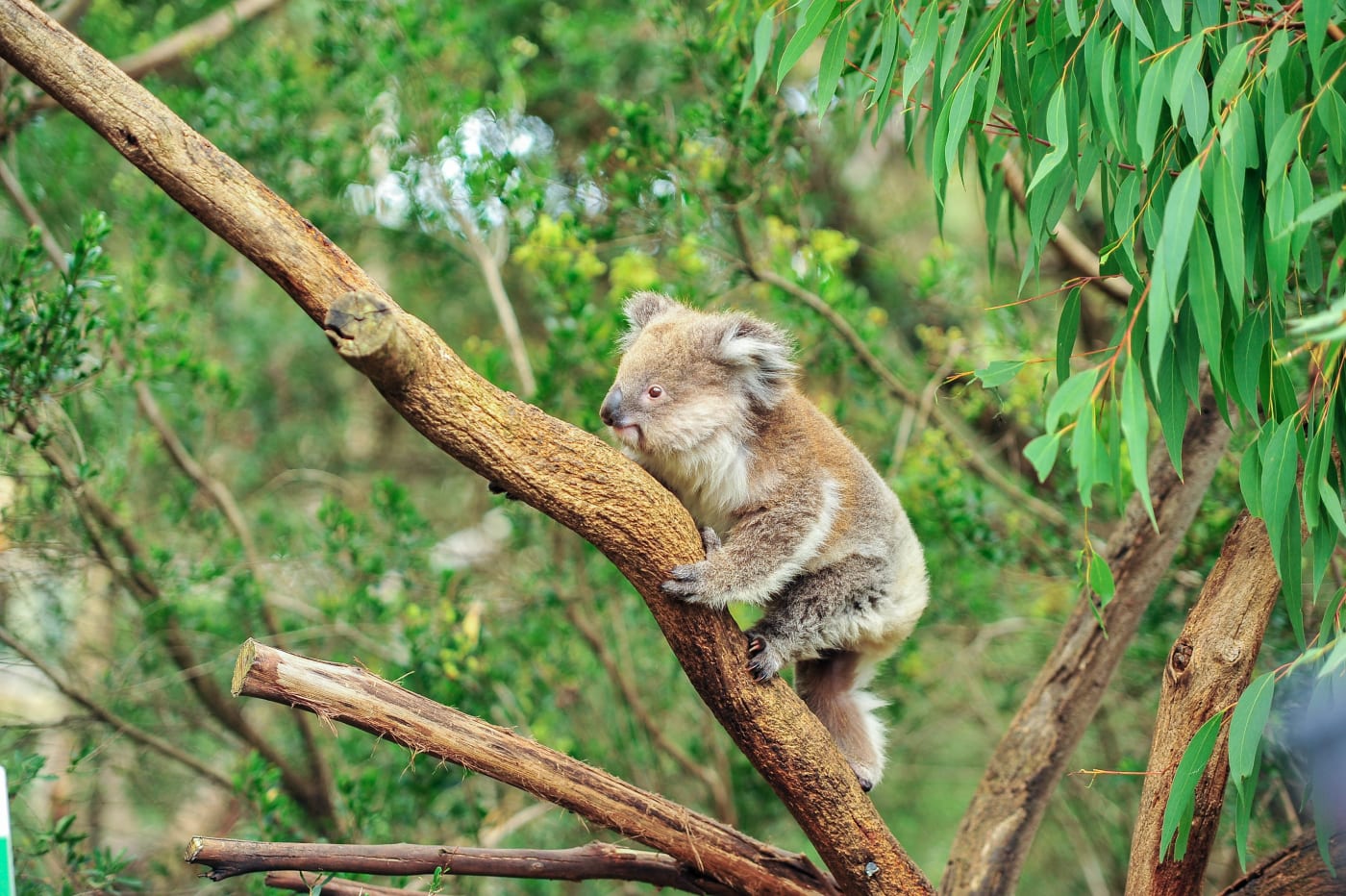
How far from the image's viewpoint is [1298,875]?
2.32 metres

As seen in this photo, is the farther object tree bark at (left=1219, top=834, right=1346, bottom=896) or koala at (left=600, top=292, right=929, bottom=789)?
koala at (left=600, top=292, right=929, bottom=789)

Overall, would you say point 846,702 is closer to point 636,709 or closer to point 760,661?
point 760,661

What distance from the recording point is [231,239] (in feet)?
6.57

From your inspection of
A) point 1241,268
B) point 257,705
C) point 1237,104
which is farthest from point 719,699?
point 257,705

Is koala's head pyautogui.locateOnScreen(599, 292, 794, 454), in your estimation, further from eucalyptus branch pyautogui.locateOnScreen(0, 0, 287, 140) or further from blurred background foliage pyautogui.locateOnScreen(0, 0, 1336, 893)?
eucalyptus branch pyautogui.locateOnScreen(0, 0, 287, 140)

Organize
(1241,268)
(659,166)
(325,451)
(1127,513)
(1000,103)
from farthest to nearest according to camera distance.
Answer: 1. (325,451)
2. (659,166)
3. (1127,513)
4. (1000,103)
5. (1241,268)

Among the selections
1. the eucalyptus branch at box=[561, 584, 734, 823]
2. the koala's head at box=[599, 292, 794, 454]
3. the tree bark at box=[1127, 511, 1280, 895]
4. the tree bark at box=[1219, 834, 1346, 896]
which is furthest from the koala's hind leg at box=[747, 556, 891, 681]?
the eucalyptus branch at box=[561, 584, 734, 823]

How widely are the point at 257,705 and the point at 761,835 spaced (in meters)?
2.95

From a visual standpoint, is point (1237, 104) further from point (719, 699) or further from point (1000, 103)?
point (719, 699)

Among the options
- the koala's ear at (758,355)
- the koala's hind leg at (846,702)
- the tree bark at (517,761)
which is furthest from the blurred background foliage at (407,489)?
the tree bark at (517,761)

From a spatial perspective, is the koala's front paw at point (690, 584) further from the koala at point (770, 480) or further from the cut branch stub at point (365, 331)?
the cut branch stub at point (365, 331)

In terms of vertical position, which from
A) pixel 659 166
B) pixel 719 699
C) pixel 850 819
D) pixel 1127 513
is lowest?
pixel 850 819

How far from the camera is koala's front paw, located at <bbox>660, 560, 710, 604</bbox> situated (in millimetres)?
2299

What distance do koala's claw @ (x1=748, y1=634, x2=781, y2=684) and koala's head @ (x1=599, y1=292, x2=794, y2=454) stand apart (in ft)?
1.70
